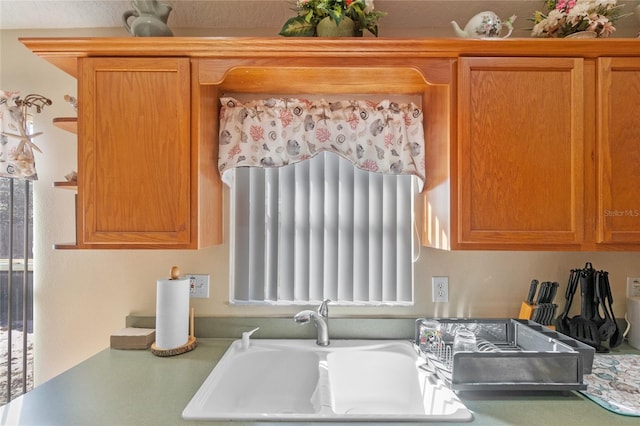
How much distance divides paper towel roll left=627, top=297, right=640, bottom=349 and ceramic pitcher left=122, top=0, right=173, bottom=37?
2282mm

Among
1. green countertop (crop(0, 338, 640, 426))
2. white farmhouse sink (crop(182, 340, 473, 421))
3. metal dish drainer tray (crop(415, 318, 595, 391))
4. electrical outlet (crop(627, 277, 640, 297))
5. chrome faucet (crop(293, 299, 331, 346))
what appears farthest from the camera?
electrical outlet (crop(627, 277, 640, 297))

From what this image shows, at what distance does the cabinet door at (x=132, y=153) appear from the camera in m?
1.28

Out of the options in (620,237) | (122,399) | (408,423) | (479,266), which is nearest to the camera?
(408,423)

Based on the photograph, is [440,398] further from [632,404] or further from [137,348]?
[137,348]

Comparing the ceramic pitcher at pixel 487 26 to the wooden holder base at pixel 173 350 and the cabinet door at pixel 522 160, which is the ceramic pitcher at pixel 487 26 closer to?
the cabinet door at pixel 522 160

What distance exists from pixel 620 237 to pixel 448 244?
608mm

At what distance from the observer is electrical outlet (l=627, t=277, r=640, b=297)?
5.35 feet

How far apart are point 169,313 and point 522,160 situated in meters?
1.47

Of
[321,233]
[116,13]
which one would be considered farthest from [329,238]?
[116,13]

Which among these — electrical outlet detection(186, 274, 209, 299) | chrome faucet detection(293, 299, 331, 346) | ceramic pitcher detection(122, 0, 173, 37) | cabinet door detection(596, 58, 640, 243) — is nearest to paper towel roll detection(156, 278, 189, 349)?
electrical outlet detection(186, 274, 209, 299)

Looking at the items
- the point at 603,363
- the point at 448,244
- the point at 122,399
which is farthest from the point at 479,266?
the point at 122,399

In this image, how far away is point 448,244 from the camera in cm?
131

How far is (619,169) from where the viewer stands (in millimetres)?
1267

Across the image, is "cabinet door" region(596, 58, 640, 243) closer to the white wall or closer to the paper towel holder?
the white wall
